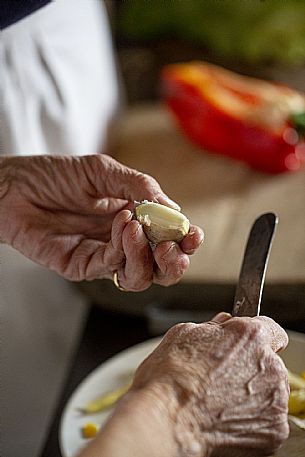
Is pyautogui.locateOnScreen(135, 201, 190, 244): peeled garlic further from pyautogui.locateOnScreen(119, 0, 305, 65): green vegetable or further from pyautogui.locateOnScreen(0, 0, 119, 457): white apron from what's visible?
pyautogui.locateOnScreen(119, 0, 305, 65): green vegetable

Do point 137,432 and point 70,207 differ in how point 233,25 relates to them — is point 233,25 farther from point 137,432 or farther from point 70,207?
point 137,432

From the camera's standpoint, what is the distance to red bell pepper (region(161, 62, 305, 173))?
1498 millimetres

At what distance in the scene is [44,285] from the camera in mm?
1345

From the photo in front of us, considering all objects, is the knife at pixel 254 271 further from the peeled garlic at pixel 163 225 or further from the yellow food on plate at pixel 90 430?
the yellow food on plate at pixel 90 430

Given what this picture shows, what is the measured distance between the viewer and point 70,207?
2.97 feet

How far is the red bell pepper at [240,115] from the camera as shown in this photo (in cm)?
150

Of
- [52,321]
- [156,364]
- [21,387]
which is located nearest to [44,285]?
[52,321]

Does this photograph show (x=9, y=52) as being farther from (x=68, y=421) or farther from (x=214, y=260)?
(x=68, y=421)

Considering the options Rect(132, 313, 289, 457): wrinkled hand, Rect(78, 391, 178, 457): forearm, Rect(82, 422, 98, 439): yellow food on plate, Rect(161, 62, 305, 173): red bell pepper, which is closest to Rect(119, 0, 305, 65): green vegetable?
Rect(161, 62, 305, 173): red bell pepper

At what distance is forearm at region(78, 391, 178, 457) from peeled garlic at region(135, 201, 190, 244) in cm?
18

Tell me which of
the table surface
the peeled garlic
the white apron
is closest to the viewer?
the peeled garlic

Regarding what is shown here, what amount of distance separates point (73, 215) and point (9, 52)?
46 centimetres

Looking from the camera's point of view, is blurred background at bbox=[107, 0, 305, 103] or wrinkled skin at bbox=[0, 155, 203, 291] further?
blurred background at bbox=[107, 0, 305, 103]

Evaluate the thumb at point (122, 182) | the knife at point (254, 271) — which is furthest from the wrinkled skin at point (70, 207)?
the knife at point (254, 271)
